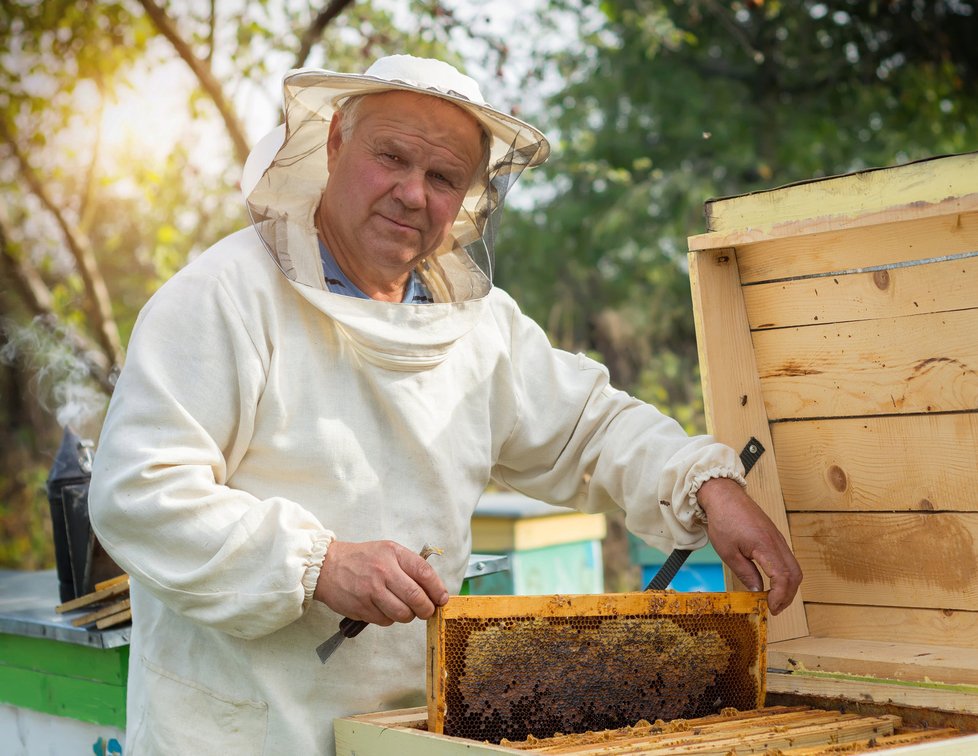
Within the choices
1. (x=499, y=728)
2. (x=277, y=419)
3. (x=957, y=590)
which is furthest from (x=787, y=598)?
(x=277, y=419)

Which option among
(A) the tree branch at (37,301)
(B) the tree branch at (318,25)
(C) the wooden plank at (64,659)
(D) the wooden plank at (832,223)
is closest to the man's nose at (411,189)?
(D) the wooden plank at (832,223)

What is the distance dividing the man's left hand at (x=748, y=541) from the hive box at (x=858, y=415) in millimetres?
129

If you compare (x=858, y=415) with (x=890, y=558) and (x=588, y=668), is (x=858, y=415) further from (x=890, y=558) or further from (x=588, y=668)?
(x=588, y=668)

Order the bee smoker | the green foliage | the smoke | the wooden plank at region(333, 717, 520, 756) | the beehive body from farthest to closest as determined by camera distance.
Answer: the green foliage
the smoke
the bee smoker
the beehive body
the wooden plank at region(333, 717, 520, 756)

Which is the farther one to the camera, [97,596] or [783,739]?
[97,596]

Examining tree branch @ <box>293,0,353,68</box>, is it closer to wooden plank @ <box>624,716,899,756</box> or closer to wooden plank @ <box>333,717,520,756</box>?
wooden plank @ <box>333,717,520,756</box>

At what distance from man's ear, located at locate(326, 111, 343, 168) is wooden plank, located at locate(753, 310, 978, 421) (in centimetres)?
97

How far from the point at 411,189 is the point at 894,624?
1323mm

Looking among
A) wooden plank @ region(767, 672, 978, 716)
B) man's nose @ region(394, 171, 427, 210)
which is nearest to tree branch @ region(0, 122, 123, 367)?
man's nose @ region(394, 171, 427, 210)

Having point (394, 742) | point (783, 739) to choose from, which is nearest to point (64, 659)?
point (394, 742)

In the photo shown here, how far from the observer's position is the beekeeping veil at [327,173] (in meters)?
2.01

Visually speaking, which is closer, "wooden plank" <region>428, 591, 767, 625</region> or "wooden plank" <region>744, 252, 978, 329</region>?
"wooden plank" <region>428, 591, 767, 625</region>

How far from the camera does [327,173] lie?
2.25m

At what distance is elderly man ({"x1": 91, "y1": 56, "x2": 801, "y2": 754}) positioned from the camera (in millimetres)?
1724
